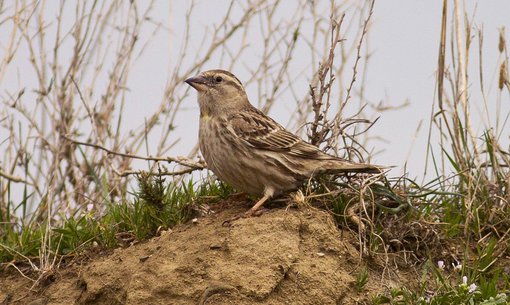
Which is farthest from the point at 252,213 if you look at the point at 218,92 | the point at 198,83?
the point at 198,83

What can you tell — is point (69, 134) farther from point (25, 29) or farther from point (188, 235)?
point (188, 235)

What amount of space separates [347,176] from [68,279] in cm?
204

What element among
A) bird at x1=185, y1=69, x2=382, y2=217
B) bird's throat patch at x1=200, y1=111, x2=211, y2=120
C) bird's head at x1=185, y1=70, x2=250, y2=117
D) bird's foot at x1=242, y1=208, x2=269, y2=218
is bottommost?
bird's foot at x1=242, y1=208, x2=269, y2=218

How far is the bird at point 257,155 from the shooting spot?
6973 mm

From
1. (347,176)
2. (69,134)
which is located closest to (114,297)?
(347,176)

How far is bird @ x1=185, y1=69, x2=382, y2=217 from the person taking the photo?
Result: 275 inches

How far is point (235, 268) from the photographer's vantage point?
6.09 meters

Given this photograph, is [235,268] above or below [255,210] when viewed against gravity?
below

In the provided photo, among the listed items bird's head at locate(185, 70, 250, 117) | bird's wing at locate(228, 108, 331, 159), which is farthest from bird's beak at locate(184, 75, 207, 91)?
bird's wing at locate(228, 108, 331, 159)

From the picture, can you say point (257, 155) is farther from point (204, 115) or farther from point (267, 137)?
point (204, 115)

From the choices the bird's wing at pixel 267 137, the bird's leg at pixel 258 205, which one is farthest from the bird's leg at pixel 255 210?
the bird's wing at pixel 267 137

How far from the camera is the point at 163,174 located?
23.7 feet

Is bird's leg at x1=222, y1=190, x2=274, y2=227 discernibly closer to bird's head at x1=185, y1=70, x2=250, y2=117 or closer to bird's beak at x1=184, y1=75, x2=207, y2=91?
bird's head at x1=185, y1=70, x2=250, y2=117

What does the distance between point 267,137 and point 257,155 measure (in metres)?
0.20
